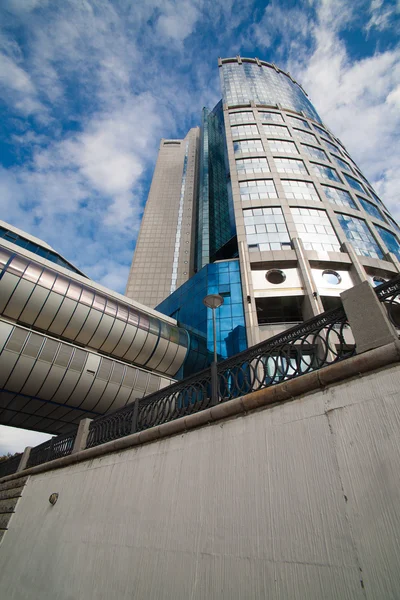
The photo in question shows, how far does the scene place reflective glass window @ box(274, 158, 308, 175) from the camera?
34.6 m

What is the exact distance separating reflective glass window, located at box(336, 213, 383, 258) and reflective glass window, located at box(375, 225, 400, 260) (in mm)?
2137

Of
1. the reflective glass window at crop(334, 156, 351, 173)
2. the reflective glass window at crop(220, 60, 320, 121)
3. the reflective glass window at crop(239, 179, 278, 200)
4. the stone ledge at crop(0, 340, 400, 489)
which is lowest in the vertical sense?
the stone ledge at crop(0, 340, 400, 489)

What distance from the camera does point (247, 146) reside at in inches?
1489

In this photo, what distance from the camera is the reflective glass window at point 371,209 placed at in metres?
34.8

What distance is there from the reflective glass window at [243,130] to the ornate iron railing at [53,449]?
42.4 meters

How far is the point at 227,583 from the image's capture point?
11.5ft

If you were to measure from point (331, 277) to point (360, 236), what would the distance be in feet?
26.7

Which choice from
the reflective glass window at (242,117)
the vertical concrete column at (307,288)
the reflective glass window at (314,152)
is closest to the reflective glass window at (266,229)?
the vertical concrete column at (307,288)

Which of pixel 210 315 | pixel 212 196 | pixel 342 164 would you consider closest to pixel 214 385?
pixel 210 315

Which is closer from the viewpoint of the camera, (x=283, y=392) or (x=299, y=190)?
(x=283, y=392)

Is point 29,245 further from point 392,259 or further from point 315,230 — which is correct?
point 392,259

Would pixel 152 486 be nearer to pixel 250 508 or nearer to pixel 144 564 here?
pixel 144 564

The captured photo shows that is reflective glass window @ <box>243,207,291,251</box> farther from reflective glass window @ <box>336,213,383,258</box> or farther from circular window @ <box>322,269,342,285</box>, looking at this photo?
reflective glass window @ <box>336,213,383,258</box>

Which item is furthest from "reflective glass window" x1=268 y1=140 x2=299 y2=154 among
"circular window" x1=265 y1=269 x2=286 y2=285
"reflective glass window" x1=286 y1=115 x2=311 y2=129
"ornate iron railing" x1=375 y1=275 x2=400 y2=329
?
"ornate iron railing" x1=375 y1=275 x2=400 y2=329
